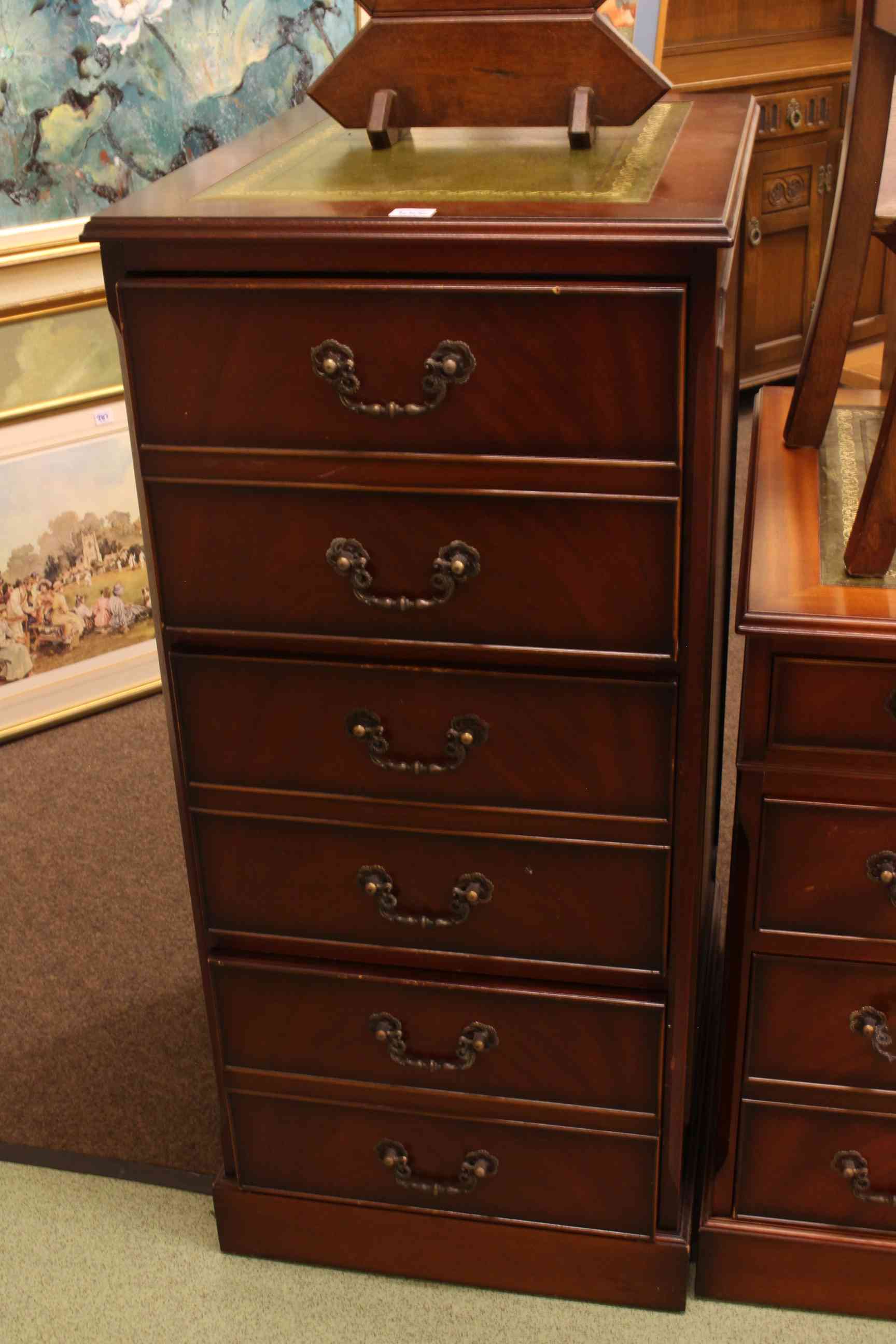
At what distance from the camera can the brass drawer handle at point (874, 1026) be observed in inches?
65.4

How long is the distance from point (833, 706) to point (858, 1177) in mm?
650

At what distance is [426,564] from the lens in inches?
58.7

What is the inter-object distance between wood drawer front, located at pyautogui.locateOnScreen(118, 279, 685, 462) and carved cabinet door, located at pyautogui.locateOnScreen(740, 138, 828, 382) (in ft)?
11.3

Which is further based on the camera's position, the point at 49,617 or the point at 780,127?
the point at 780,127

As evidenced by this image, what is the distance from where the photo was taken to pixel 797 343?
4906 millimetres

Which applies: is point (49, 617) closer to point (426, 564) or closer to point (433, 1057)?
point (433, 1057)

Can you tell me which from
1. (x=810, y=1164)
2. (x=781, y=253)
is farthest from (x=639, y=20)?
(x=810, y=1164)

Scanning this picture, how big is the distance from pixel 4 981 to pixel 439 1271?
1033mm

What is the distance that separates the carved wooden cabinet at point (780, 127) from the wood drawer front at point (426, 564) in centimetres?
327

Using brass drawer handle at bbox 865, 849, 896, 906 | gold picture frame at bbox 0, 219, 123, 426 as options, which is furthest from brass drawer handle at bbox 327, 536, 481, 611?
gold picture frame at bbox 0, 219, 123, 426

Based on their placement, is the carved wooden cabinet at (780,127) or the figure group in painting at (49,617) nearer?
the figure group in painting at (49,617)

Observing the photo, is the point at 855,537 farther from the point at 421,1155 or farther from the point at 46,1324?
the point at 46,1324

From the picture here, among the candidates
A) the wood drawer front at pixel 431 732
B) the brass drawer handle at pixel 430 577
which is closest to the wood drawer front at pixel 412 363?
the brass drawer handle at pixel 430 577

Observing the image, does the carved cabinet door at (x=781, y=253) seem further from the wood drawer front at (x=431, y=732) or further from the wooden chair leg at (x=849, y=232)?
the wood drawer front at (x=431, y=732)
